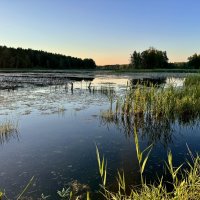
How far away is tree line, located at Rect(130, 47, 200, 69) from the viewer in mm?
107562

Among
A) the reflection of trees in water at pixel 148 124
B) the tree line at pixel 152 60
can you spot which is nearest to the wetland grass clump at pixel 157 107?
the reflection of trees in water at pixel 148 124

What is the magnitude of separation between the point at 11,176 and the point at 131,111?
830 cm

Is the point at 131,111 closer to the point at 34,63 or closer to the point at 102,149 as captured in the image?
the point at 102,149

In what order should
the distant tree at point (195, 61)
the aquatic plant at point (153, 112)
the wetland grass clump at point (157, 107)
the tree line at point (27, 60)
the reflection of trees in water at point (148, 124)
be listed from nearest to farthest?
1. the reflection of trees in water at point (148, 124)
2. the aquatic plant at point (153, 112)
3. the wetland grass clump at point (157, 107)
4. the tree line at point (27, 60)
5. the distant tree at point (195, 61)

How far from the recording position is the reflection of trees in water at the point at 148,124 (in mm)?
10453

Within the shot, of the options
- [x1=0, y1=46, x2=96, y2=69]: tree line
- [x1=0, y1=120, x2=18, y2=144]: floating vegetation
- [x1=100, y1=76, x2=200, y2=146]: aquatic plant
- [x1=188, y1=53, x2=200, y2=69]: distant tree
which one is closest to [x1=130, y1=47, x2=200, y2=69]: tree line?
[x1=188, y1=53, x2=200, y2=69]: distant tree

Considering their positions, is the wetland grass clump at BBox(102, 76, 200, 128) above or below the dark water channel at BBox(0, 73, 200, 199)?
above

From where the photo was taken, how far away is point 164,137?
10312 mm

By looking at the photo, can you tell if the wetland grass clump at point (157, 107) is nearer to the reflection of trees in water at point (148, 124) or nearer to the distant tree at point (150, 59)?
the reflection of trees in water at point (148, 124)

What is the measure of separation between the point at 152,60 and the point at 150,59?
1003mm

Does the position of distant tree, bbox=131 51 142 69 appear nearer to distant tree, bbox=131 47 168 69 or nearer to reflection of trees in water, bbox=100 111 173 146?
distant tree, bbox=131 47 168 69

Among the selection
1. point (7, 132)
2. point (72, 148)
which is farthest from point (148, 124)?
point (7, 132)

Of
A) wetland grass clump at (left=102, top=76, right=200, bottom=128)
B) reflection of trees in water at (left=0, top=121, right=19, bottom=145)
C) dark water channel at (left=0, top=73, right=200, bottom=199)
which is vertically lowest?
dark water channel at (left=0, top=73, right=200, bottom=199)

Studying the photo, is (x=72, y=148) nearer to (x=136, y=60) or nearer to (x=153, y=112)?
(x=153, y=112)
